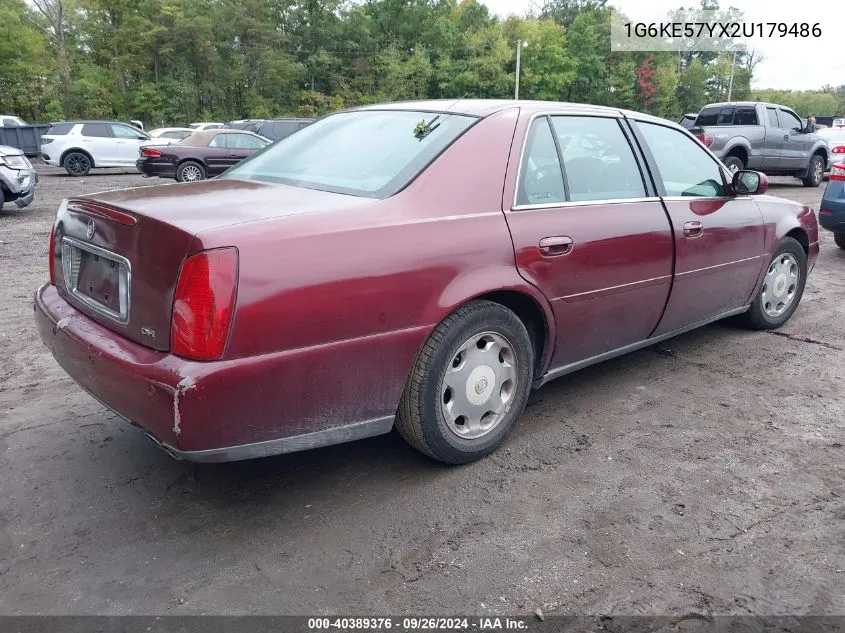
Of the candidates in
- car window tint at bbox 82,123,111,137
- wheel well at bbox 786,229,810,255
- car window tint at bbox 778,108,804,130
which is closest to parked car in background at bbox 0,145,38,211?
car window tint at bbox 82,123,111,137

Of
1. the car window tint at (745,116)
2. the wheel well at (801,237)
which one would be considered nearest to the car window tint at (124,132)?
the car window tint at (745,116)

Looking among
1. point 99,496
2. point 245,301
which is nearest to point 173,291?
point 245,301

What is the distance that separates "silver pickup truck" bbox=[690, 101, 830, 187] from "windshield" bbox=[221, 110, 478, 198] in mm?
12300

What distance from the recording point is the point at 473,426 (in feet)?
10.4

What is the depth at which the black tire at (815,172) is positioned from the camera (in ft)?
52.7

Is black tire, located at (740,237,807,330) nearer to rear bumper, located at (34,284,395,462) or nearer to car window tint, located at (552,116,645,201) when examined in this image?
car window tint, located at (552,116,645,201)

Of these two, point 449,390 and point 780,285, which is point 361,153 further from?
point 780,285

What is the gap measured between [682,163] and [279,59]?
46.1 meters

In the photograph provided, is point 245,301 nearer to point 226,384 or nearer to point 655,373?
point 226,384

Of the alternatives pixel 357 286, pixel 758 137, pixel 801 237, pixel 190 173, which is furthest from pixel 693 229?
pixel 190 173

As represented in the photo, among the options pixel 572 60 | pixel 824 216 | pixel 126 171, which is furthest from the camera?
pixel 572 60

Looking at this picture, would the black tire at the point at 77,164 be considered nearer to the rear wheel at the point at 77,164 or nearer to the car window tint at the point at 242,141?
the rear wheel at the point at 77,164

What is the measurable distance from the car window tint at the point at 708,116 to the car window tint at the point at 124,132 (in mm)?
15626

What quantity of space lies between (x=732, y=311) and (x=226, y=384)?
3.69m
